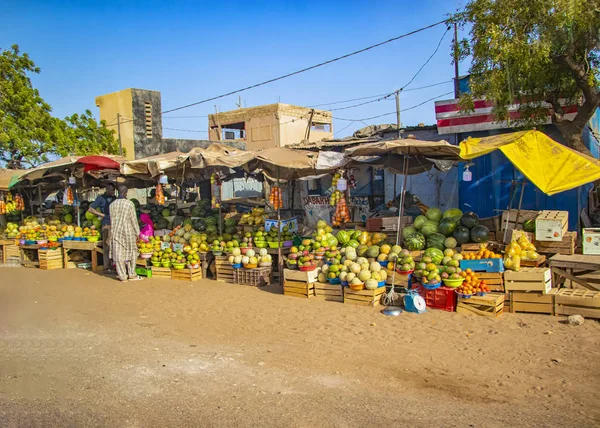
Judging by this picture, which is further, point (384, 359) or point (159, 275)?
point (159, 275)

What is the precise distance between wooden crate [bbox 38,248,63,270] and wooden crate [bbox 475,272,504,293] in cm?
1091

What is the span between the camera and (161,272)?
1102cm

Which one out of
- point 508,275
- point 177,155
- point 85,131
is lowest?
point 508,275

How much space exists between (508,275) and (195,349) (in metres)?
4.85

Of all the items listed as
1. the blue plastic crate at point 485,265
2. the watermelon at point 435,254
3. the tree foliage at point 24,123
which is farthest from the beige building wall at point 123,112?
the blue plastic crate at point 485,265

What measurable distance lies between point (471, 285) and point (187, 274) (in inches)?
244

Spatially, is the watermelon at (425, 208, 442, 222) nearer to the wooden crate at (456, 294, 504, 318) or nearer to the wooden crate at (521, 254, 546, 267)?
the wooden crate at (521, 254, 546, 267)

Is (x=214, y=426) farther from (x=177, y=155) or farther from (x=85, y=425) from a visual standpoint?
(x=177, y=155)

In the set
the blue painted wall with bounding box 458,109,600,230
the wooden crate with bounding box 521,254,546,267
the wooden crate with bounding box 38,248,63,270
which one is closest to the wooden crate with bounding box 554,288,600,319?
the wooden crate with bounding box 521,254,546,267

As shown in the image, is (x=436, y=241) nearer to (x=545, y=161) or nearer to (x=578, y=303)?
(x=545, y=161)

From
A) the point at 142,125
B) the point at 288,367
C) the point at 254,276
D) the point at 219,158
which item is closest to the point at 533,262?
the point at 288,367

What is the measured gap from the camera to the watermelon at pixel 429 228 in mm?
8883

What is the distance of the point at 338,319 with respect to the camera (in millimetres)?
7242

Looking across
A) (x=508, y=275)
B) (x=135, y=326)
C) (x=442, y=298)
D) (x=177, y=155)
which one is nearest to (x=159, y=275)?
(x=177, y=155)
